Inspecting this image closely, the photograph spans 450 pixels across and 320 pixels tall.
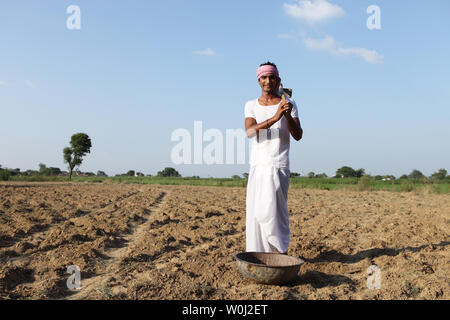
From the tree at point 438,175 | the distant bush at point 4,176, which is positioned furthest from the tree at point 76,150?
the tree at point 438,175

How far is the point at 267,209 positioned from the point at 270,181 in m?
0.30

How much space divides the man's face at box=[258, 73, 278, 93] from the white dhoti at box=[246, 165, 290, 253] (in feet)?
2.74

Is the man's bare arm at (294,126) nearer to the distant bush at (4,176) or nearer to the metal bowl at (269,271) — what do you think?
the metal bowl at (269,271)

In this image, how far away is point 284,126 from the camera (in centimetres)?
391

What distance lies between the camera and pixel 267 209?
12.7 ft

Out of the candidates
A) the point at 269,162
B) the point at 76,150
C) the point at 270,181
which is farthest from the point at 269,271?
the point at 76,150

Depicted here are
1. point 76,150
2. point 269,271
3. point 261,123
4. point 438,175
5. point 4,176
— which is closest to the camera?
point 269,271

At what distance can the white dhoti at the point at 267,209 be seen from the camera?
3.87 metres

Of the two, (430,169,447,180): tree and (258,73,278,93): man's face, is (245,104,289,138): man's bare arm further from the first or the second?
(430,169,447,180): tree

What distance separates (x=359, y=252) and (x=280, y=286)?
2340mm

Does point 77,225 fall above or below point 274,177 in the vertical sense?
below

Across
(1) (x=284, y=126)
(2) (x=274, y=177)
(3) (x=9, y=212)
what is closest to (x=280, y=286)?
(2) (x=274, y=177)

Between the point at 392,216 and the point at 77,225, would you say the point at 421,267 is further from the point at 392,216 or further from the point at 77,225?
the point at 77,225

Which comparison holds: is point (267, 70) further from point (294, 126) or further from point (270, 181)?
point (270, 181)
